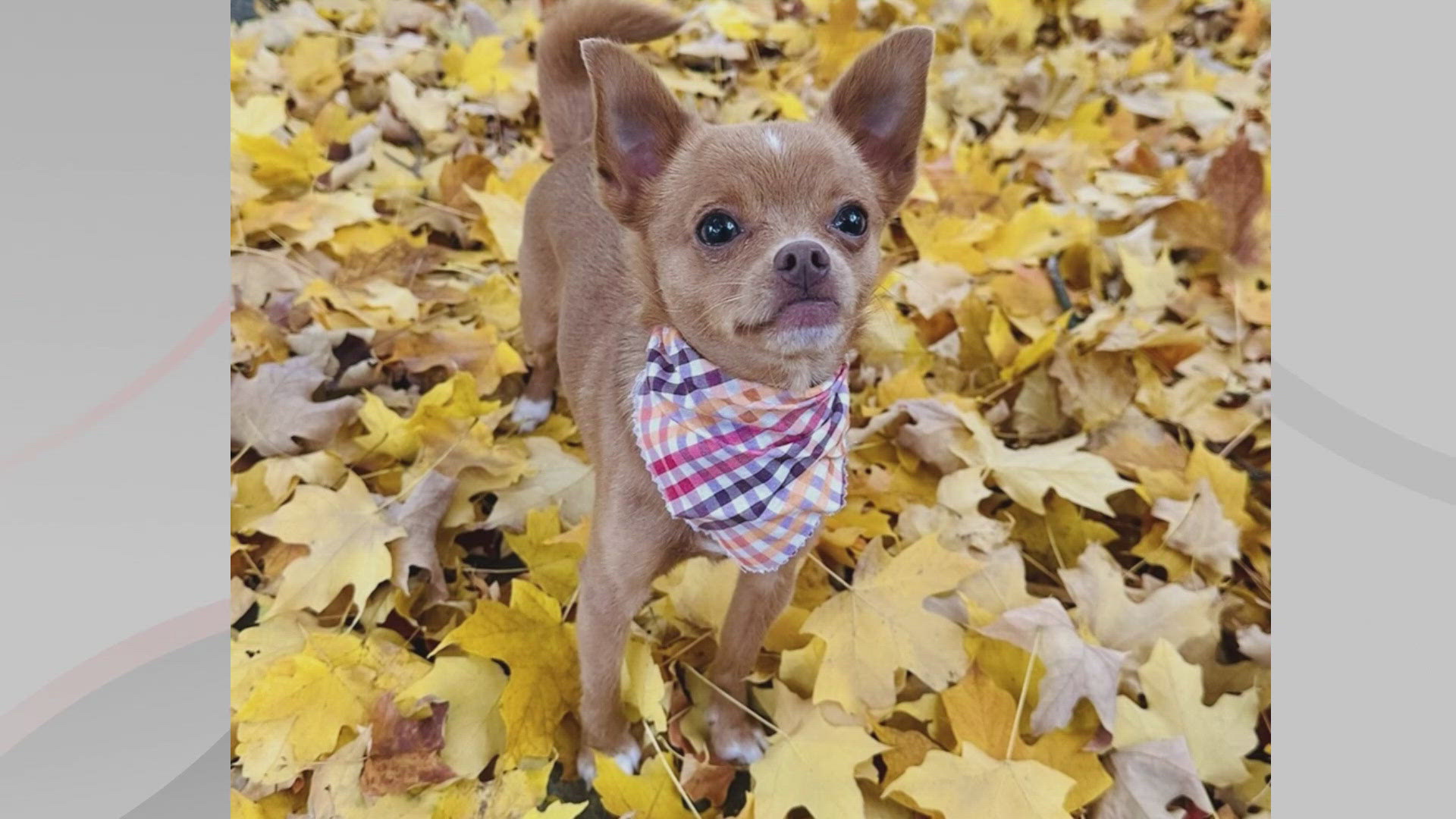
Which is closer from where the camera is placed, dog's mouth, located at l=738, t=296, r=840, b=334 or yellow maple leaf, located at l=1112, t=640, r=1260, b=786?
dog's mouth, located at l=738, t=296, r=840, b=334

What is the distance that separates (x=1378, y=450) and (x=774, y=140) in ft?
3.41

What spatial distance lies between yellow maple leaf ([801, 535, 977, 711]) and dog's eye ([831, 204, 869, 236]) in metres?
0.65

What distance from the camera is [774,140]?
1.32m

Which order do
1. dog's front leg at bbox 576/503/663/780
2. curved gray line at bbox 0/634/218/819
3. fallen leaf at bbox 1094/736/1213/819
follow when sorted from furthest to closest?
fallen leaf at bbox 1094/736/1213/819 → dog's front leg at bbox 576/503/663/780 → curved gray line at bbox 0/634/218/819

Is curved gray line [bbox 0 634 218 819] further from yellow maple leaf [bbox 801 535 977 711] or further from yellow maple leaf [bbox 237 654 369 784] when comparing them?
yellow maple leaf [bbox 801 535 977 711]

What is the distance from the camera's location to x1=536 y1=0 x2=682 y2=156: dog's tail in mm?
1862

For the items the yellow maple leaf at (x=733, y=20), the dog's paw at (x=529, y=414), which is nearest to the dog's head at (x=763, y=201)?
the dog's paw at (x=529, y=414)

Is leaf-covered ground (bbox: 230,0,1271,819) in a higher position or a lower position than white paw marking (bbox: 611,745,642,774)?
higher

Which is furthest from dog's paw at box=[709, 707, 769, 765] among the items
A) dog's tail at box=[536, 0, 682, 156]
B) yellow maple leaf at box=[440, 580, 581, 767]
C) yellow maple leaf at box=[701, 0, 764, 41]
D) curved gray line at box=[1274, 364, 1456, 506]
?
yellow maple leaf at box=[701, 0, 764, 41]

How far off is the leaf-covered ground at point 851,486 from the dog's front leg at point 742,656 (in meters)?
0.05

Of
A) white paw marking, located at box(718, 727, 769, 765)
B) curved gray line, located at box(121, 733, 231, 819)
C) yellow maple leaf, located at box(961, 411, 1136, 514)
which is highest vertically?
curved gray line, located at box(121, 733, 231, 819)

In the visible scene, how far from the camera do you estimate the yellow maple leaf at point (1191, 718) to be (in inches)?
63.0

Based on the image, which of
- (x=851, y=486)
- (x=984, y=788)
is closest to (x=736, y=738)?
(x=984, y=788)

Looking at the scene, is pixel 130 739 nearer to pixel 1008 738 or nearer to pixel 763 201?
pixel 763 201
